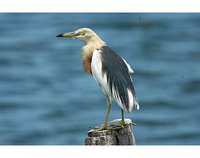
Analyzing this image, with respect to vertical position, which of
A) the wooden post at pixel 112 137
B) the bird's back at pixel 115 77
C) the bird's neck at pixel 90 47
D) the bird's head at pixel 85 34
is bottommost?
the wooden post at pixel 112 137

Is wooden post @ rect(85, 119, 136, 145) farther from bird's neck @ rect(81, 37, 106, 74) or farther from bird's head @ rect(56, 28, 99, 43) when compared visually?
bird's head @ rect(56, 28, 99, 43)

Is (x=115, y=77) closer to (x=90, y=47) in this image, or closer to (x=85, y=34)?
(x=90, y=47)

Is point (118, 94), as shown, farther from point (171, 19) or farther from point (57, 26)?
point (171, 19)

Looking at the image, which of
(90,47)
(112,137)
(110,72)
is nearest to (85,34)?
(90,47)

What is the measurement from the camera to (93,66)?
4.34m

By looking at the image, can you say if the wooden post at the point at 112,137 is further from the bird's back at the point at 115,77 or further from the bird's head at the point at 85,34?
the bird's head at the point at 85,34

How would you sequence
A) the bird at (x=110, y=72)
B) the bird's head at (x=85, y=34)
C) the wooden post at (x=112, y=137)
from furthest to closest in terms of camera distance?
the bird's head at (x=85, y=34), the bird at (x=110, y=72), the wooden post at (x=112, y=137)

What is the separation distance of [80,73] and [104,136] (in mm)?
10062

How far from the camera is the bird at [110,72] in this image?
13.9 feet

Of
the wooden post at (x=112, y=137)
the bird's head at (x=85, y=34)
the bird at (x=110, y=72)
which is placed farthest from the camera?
the bird's head at (x=85, y=34)

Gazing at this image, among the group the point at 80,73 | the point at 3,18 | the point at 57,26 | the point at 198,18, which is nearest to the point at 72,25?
the point at 57,26

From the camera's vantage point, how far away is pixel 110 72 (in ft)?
14.0

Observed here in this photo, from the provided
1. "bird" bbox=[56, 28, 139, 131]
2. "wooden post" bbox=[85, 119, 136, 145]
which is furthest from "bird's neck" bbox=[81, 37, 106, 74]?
"wooden post" bbox=[85, 119, 136, 145]

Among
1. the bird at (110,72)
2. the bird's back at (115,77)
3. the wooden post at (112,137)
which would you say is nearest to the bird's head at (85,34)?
the bird at (110,72)
